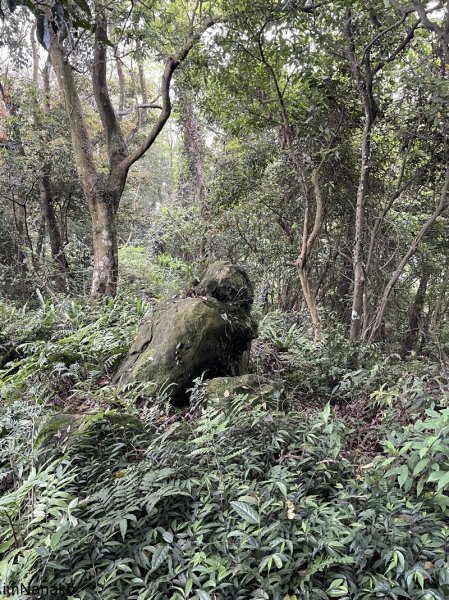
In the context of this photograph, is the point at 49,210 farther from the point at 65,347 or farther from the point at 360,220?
the point at 360,220

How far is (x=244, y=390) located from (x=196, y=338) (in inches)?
27.8

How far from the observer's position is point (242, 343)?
406 centimetres

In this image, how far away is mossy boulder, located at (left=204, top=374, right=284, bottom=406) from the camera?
3.11m

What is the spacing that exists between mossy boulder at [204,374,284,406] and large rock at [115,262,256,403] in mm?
348

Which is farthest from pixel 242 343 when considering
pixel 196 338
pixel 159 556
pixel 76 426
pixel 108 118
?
pixel 108 118

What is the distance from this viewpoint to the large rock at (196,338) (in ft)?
11.6

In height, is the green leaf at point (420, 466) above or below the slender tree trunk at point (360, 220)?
below

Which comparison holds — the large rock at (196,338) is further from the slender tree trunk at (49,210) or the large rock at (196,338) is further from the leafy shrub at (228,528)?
the slender tree trunk at (49,210)

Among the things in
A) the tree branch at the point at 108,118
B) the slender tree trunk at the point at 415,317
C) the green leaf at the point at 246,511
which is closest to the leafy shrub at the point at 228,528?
the green leaf at the point at 246,511

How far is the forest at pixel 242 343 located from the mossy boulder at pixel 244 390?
22 millimetres

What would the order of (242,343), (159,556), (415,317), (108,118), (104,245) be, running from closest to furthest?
(159,556)
(242,343)
(104,245)
(108,118)
(415,317)

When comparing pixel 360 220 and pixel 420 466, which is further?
pixel 360 220

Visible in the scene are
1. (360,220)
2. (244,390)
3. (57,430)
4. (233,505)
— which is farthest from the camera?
(360,220)

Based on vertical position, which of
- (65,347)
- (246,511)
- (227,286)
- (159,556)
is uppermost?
(227,286)
